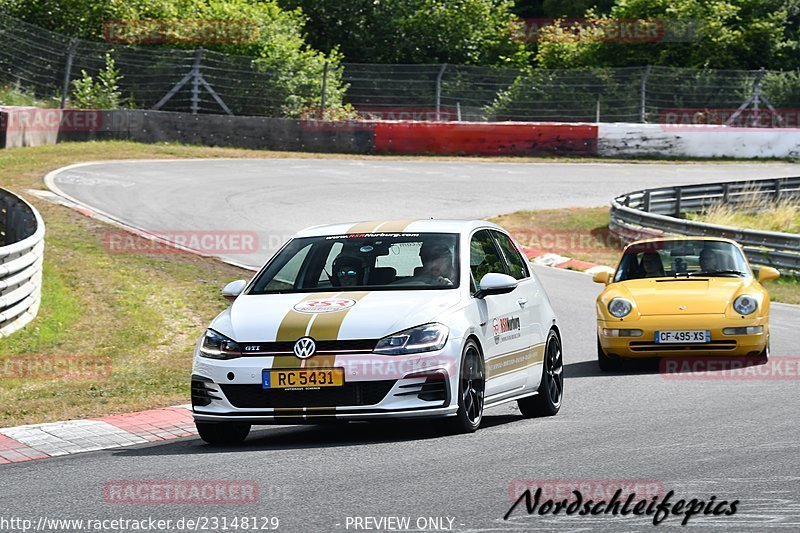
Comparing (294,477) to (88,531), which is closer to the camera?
(88,531)

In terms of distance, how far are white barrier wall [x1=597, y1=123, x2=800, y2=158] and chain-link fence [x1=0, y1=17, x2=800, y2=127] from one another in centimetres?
95

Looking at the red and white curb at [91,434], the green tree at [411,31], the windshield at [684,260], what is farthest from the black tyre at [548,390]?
the green tree at [411,31]

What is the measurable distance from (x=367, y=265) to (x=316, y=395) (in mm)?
1407

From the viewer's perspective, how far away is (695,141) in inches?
1511

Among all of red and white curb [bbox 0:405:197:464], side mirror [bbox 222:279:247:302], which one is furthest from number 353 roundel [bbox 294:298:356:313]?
red and white curb [bbox 0:405:197:464]

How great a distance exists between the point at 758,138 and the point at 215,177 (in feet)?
57.3

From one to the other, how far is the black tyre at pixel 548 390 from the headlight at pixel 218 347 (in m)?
2.65

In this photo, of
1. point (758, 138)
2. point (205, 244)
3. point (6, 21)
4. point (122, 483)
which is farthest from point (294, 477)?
point (758, 138)

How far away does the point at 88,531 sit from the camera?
6062 millimetres

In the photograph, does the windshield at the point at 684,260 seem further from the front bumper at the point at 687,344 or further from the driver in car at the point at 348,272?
the driver in car at the point at 348,272

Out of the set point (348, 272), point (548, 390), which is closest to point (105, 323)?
point (348, 272)

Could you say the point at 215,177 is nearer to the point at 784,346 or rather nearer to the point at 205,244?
the point at 205,244

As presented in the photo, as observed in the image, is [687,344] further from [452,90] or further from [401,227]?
[452,90]

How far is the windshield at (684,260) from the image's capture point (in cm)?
1410
